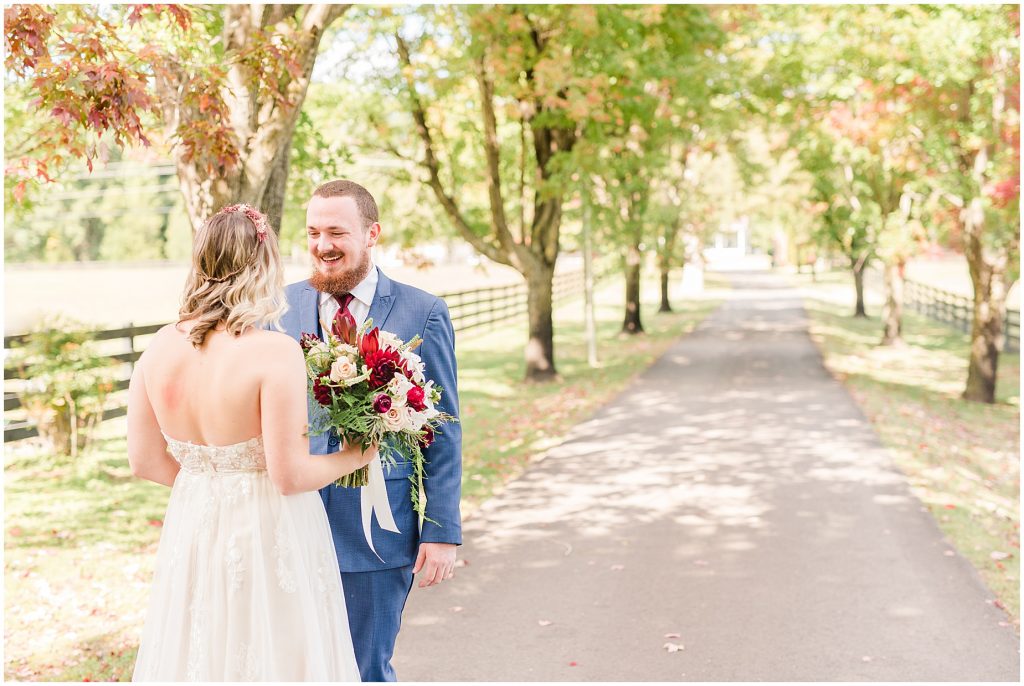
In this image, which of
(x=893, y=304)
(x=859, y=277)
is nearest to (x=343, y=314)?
(x=893, y=304)

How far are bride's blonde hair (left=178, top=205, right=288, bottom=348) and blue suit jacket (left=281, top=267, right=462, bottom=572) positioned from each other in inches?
26.8

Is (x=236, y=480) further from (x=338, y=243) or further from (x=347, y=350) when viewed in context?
(x=338, y=243)

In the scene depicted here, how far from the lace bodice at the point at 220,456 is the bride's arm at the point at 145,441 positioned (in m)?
0.07

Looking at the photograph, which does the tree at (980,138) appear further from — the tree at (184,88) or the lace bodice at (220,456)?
the lace bodice at (220,456)

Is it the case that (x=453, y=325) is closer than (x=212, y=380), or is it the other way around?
(x=212, y=380)

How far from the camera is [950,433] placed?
13781 millimetres

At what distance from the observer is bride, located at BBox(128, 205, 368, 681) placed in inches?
116

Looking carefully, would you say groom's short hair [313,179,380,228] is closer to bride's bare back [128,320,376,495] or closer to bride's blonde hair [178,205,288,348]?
bride's blonde hair [178,205,288,348]

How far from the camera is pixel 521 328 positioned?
1258 inches

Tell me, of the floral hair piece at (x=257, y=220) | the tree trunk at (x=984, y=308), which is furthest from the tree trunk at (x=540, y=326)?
the floral hair piece at (x=257, y=220)

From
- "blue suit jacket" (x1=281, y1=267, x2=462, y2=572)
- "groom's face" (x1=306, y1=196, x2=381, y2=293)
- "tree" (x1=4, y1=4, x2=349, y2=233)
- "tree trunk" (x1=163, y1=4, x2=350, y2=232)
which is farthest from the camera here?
"tree trunk" (x1=163, y1=4, x2=350, y2=232)

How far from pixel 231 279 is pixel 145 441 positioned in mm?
708

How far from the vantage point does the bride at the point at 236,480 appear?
116 inches

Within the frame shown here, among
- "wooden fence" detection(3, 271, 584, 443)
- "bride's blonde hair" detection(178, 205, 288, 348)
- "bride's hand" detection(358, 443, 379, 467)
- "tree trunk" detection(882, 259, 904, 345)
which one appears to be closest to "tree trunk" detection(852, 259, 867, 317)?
"tree trunk" detection(882, 259, 904, 345)
